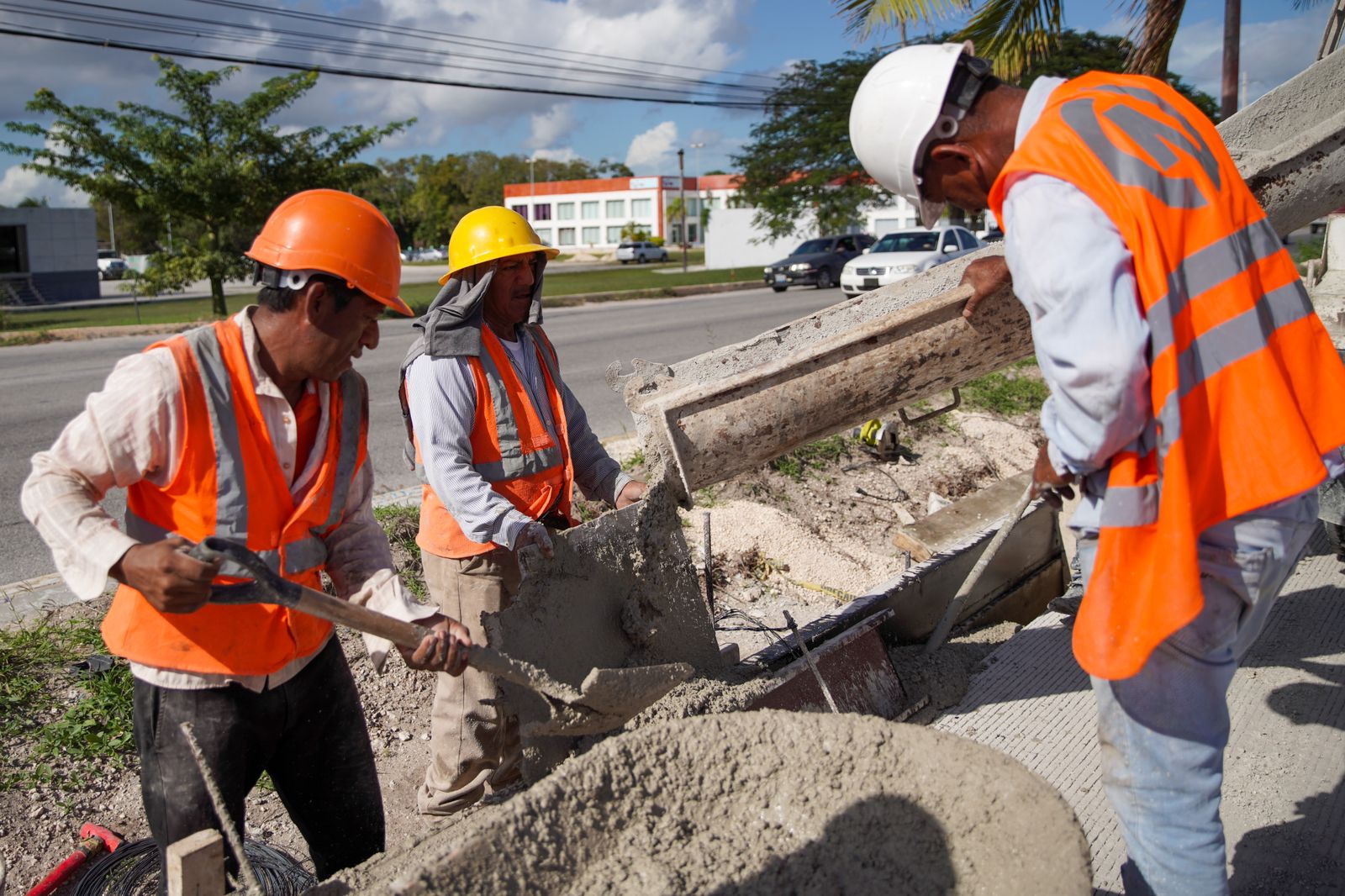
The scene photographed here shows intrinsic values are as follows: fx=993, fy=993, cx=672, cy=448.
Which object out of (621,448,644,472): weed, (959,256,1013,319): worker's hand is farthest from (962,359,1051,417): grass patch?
(959,256,1013,319): worker's hand

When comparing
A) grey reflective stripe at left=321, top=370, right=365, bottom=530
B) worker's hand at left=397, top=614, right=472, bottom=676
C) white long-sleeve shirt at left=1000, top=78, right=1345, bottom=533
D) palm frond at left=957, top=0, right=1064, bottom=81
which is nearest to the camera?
white long-sleeve shirt at left=1000, top=78, right=1345, bottom=533

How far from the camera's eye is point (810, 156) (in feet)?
102

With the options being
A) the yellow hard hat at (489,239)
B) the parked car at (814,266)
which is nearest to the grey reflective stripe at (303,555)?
the yellow hard hat at (489,239)

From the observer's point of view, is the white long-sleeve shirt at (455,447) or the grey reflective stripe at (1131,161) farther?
the white long-sleeve shirt at (455,447)

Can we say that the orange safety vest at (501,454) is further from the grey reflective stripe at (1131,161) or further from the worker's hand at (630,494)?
the grey reflective stripe at (1131,161)

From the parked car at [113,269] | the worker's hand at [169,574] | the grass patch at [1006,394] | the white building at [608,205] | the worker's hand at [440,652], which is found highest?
the white building at [608,205]

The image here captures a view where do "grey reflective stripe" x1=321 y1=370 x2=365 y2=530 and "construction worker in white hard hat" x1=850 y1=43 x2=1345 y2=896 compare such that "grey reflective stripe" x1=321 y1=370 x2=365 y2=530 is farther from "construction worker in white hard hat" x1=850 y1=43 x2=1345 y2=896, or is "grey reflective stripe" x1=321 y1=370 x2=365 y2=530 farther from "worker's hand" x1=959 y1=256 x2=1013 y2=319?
"worker's hand" x1=959 y1=256 x2=1013 y2=319

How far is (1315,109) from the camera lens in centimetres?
443

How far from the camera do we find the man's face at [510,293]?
3.16 metres

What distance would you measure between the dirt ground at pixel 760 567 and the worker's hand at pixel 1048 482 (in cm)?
154

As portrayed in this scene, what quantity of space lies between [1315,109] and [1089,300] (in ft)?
12.2

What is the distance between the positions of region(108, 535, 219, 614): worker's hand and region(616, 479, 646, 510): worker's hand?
5.54 ft

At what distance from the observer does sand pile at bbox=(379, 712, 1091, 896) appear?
6.57ft

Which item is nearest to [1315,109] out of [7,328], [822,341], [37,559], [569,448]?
[822,341]
